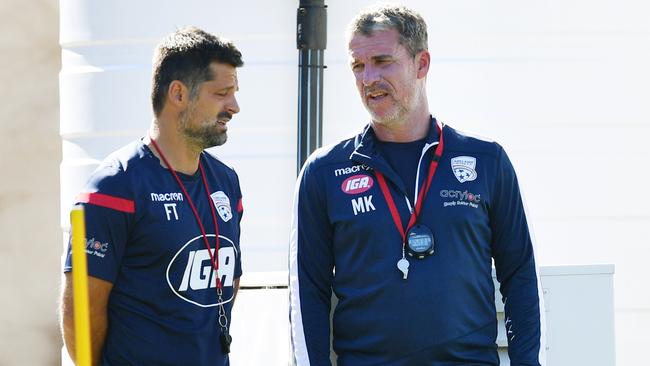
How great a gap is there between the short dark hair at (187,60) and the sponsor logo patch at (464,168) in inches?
31.1

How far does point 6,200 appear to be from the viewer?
880cm

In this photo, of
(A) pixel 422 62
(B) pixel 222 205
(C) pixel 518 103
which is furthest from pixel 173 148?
(C) pixel 518 103

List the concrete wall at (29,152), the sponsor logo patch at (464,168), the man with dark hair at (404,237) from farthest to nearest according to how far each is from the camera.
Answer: the concrete wall at (29,152) < the sponsor logo patch at (464,168) < the man with dark hair at (404,237)

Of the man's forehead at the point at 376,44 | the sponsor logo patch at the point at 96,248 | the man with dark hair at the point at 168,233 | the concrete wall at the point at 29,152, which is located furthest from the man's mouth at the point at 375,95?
the concrete wall at the point at 29,152

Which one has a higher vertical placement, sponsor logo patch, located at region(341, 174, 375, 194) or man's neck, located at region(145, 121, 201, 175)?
man's neck, located at region(145, 121, 201, 175)

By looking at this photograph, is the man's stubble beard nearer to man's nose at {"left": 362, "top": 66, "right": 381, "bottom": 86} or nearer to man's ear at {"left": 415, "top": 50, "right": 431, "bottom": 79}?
man's nose at {"left": 362, "top": 66, "right": 381, "bottom": 86}

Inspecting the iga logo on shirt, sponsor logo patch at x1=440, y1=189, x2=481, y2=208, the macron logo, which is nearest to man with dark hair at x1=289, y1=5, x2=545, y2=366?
sponsor logo patch at x1=440, y1=189, x2=481, y2=208

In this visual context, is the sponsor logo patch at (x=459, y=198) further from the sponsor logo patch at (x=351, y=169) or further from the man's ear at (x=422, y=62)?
the man's ear at (x=422, y=62)

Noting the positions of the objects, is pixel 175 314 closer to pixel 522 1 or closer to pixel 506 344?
pixel 506 344

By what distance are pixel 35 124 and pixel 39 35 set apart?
2.35 feet

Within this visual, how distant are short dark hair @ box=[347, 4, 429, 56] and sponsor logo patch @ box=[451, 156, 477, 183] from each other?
0.35m

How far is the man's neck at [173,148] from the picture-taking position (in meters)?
3.33

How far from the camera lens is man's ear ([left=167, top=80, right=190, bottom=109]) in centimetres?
337

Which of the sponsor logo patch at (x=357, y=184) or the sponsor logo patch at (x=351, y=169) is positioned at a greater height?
the sponsor logo patch at (x=351, y=169)
